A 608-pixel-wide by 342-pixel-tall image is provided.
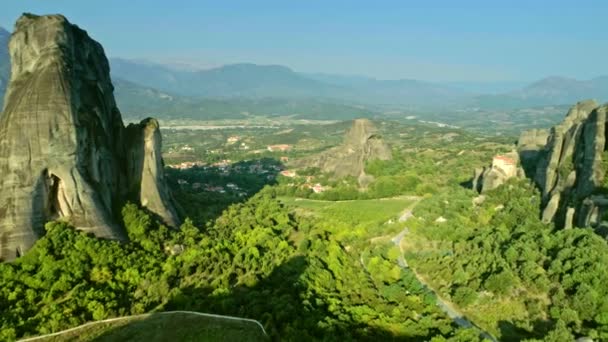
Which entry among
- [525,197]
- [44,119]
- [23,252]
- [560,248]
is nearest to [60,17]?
[44,119]

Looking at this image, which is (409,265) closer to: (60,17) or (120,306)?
(120,306)

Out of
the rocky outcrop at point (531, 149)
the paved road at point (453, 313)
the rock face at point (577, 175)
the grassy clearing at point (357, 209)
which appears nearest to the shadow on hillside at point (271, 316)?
the paved road at point (453, 313)

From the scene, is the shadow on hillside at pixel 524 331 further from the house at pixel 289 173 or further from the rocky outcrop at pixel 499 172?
the house at pixel 289 173

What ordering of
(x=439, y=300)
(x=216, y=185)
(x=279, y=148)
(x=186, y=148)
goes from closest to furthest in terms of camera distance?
(x=439, y=300) → (x=216, y=185) → (x=279, y=148) → (x=186, y=148)

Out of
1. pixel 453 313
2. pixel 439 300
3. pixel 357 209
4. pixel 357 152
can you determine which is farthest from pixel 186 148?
pixel 453 313

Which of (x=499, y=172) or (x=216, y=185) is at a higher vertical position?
(x=499, y=172)

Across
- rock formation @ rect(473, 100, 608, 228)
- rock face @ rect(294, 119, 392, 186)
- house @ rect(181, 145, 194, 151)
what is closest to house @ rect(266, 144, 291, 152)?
house @ rect(181, 145, 194, 151)

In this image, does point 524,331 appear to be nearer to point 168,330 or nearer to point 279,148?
point 168,330
